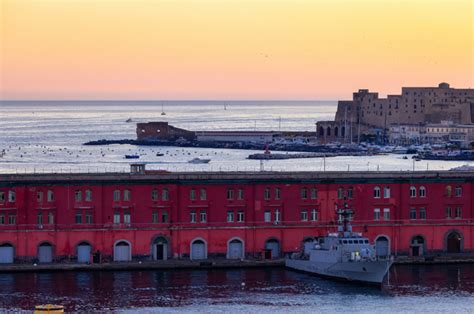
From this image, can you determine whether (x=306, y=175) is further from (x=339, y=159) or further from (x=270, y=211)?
(x=339, y=159)

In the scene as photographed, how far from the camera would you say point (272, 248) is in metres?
61.5

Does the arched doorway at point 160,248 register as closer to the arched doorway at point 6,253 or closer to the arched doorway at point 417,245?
the arched doorway at point 6,253

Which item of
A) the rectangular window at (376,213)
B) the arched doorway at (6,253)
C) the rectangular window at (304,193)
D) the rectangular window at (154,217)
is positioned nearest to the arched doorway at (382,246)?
the rectangular window at (376,213)

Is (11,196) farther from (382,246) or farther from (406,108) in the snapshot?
(406,108)

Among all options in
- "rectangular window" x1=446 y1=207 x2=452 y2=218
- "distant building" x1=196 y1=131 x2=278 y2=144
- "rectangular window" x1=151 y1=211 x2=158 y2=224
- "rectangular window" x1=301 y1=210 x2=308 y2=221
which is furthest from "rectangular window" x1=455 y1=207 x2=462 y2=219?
"distant building" x1=196 y1=131 x2=278 y2=144

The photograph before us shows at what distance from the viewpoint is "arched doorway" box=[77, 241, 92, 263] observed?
2354 inches

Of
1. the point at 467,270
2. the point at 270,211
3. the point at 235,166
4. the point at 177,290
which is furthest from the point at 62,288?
the point at 235,166

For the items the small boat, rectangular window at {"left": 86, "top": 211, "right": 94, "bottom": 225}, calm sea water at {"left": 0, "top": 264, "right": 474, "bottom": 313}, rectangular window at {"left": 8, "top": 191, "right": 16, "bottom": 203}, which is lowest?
calm sea water at {"left": 0, "top": 264, "right": 474, "bottom": 313}

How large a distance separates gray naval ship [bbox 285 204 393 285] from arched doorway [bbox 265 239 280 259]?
1.39m

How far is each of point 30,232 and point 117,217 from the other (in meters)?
Result: 3.56

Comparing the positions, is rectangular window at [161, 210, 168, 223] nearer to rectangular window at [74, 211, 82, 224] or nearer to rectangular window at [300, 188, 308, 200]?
rectangular window at [74, 211, 82, 224]

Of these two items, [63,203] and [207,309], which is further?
[63,203]

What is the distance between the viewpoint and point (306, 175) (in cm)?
6216

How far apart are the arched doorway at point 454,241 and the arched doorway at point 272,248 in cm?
718
